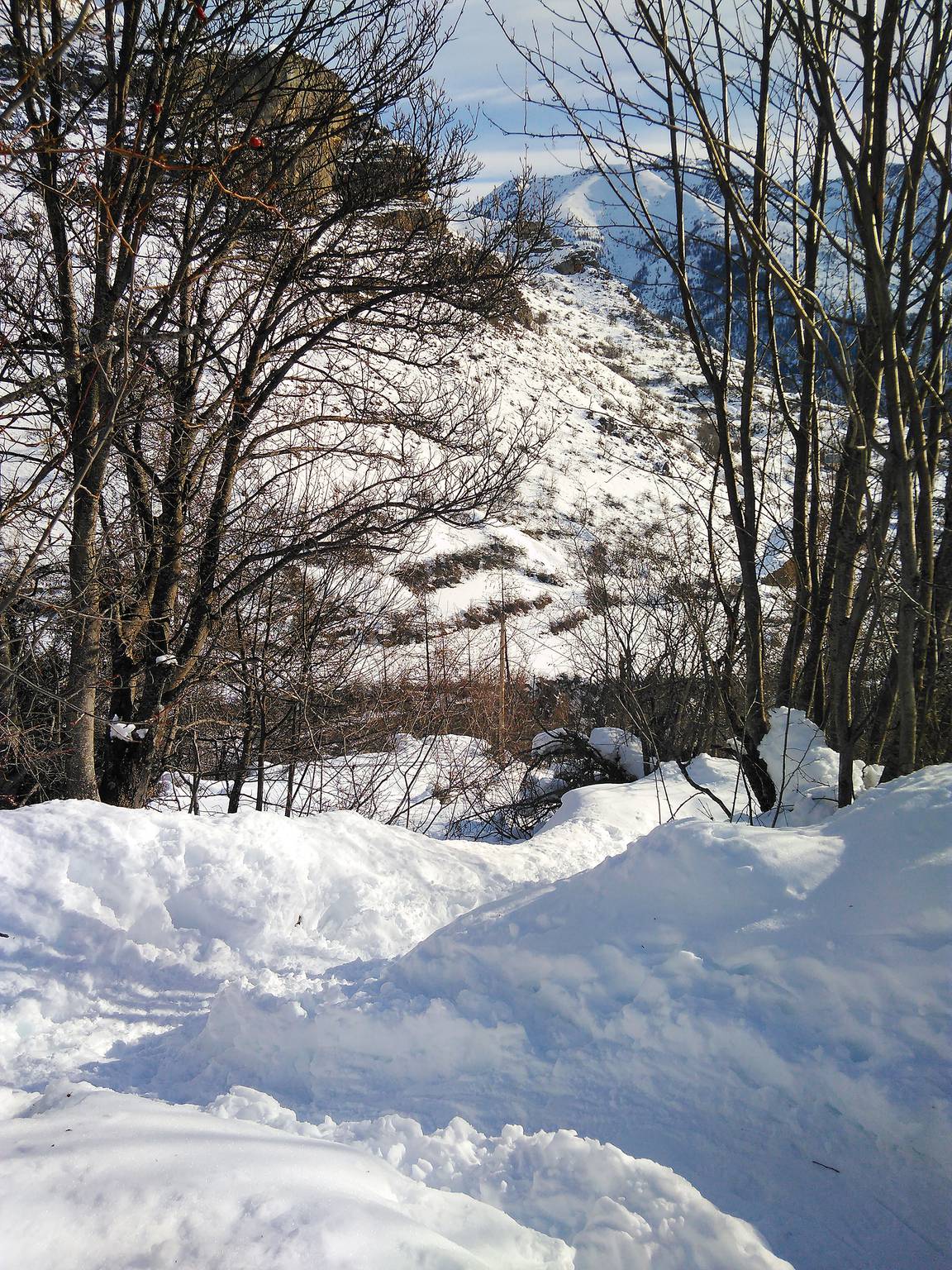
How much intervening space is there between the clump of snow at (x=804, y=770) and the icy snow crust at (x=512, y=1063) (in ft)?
4.80

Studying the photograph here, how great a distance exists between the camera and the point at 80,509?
5.32m

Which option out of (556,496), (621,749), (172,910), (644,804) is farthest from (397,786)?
(556,496)

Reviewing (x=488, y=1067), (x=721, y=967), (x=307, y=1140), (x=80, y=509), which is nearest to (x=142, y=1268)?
(x=307, y=1140)

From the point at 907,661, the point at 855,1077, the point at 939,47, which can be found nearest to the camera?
the point at 855,1077

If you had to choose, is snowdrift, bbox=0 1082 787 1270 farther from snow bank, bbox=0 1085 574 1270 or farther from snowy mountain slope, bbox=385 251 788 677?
snowy mountain slope, bbox=385 251 788 677

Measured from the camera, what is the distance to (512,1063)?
243 cm

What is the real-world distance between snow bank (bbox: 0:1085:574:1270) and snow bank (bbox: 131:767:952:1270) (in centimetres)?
51

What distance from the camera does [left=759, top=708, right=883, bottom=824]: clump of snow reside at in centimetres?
426

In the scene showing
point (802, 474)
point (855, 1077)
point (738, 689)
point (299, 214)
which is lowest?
point (855, 1077)

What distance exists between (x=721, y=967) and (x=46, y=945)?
113 inches

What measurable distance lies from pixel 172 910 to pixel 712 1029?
8.62 feet

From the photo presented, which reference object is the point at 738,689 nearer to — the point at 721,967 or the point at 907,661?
the point at 907,661

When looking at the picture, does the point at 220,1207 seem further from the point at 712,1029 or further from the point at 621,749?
the point at 621,749

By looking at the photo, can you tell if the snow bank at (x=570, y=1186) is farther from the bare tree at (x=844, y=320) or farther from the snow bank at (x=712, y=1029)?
the bare tree at (x=844, y=320)
